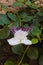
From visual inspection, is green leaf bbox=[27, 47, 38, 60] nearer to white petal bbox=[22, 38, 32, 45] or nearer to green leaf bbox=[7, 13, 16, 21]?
white petal bbox=[22, 38, 32, 45]

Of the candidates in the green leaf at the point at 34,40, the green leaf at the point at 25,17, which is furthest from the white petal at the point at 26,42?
the green leaf at the point at 25,17

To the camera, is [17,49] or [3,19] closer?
[17,49]

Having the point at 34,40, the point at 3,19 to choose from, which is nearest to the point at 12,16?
the point at 3,19

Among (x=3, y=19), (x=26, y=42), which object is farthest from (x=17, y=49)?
(x=3, y=19)

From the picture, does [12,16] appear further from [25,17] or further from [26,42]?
[26,42]

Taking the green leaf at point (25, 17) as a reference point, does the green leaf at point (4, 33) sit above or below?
above

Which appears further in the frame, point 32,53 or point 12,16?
point 12,16

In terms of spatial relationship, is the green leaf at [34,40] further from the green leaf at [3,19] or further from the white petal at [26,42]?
the green leaf at [3,19]

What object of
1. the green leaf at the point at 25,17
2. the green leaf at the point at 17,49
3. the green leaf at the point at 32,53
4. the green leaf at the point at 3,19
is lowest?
the green leaf at the point at 32,53

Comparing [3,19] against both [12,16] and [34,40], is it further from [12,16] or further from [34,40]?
[34,40]
